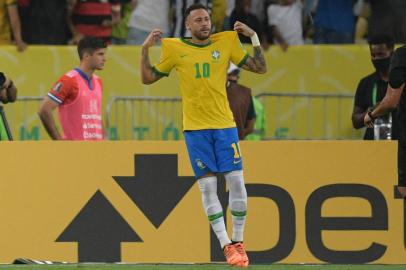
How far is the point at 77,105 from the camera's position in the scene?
12.7m

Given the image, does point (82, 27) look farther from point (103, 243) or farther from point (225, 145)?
point (225, 145)

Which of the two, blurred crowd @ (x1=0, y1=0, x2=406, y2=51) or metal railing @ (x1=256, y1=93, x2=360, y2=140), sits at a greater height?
blurred crowd @ (x1=0, y1=0, x2=406, y2=51)

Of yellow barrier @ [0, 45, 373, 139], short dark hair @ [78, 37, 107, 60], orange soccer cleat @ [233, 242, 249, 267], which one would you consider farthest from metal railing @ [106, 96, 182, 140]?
orange soccer cleat @ [233, 242, 249, 267]

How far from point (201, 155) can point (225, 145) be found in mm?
210

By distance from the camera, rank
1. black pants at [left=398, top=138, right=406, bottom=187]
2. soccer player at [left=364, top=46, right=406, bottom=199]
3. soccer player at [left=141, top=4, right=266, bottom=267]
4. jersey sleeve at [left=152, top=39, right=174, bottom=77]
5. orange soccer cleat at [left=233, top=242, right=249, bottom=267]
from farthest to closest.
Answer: jersey sleeve at [left=152, top=39, right=174, bottom=77] → soccer player at [left=141, top=4, right=266, bottom=267] → orange soccer cleat at [left=233, top=242, right=249, bottom=267] → black pants at [left=398, top=138, right=406, bottom=187] → soccer player at [left=364, top=46, right=406, bottom=199]

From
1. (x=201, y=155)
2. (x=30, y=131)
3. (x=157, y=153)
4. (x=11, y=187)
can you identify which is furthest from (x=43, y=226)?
(x=30, y=131)

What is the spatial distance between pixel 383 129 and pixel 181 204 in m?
2.09

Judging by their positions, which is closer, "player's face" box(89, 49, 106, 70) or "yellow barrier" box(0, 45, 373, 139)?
"player's face" box(89, 49, 106, 70)

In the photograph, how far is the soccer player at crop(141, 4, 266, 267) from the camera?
10656 millimetres

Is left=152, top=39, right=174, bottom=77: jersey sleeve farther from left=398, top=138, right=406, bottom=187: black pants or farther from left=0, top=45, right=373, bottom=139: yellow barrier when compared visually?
left=0, top=45, right=373, bottom=139: yellow barrier

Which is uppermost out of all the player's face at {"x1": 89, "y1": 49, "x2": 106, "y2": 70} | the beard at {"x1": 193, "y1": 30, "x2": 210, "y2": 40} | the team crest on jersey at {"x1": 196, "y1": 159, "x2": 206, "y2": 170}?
the beard at {"x1": 193, "y1": 30, "x2": 210, "y2": 40}

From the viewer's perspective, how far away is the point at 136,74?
51.6ft

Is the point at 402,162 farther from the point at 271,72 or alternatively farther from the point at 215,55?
the point at 271,72

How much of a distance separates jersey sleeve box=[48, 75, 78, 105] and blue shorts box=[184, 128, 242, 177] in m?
2.32
